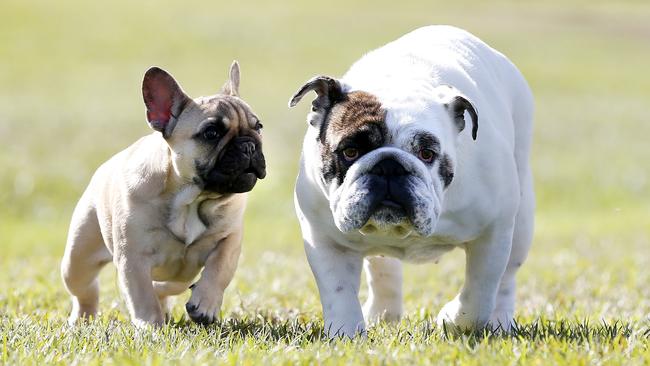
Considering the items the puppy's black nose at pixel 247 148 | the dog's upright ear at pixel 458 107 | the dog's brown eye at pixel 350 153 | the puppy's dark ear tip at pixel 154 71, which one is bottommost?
the puppy's black nose at pixel 247 148

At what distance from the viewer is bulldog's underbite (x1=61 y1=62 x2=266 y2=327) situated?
20.3ft

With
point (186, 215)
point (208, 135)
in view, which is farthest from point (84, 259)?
point (208, 135)

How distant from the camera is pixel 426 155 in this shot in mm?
5246

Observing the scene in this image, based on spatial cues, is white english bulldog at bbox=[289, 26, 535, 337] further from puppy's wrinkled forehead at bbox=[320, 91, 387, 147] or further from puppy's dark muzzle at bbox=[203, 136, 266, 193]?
puppy's dark muzzle at bbox=[203, 136, 266, 193]

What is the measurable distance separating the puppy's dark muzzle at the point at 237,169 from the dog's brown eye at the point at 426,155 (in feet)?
4.23

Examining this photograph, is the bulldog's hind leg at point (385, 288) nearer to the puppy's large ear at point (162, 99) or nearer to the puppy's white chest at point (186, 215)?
the puppy's white chest at point (186, 215)

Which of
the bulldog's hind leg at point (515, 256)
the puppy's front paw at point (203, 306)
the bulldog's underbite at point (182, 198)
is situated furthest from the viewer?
the bulldog's hind leg at point (515, 256)

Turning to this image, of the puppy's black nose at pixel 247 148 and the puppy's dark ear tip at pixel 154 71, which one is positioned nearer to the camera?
the puppy's black nose at pixel 247 148

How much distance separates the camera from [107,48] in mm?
36781

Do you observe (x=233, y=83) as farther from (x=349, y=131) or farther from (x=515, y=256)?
(x=515, y=256)

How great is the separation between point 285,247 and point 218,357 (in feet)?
27.6

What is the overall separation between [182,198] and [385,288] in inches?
61.0

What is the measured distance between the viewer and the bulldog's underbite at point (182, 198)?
6195 mm

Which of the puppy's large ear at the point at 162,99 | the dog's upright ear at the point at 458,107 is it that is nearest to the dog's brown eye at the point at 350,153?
the dog's upright ear at the point at 458,107
